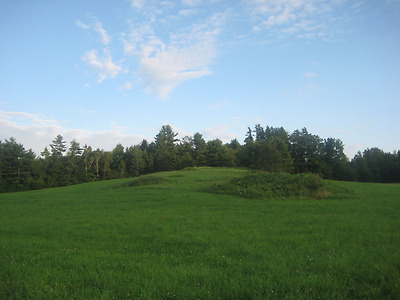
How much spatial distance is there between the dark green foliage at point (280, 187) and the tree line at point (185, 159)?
3660cm

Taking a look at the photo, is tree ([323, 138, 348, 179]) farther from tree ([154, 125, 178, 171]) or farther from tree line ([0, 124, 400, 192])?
tree ([154, 125, 178, 171])

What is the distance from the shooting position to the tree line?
6906cm

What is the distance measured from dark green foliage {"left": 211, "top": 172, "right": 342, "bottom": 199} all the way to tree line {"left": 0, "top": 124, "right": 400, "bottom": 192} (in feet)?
120

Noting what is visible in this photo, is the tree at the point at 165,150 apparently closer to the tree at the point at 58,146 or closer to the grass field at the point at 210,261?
Answer: the tree at the point at 58,146

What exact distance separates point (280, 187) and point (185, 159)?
219ft

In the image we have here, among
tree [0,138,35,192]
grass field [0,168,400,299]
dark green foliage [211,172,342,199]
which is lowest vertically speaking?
grass field [0,168,400,299]

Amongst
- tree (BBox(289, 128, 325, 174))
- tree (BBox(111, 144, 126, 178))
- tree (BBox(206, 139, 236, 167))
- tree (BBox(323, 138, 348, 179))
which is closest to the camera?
tree (BBox(323, 138, 348, 179))

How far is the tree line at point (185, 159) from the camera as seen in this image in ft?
227

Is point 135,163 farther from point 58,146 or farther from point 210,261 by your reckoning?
point 210,261

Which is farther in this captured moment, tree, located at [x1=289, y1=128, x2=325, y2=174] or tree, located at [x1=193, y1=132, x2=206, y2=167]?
tree, located at [x1=193, y1=132, x2=206, y2=167]

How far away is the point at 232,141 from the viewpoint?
121 m

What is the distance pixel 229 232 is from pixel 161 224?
355 centimetres

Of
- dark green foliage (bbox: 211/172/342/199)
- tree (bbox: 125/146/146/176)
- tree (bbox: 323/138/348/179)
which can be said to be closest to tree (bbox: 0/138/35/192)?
tree (bbox: 125/146/146/176)

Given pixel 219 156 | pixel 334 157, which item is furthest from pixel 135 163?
pixel 334 157
